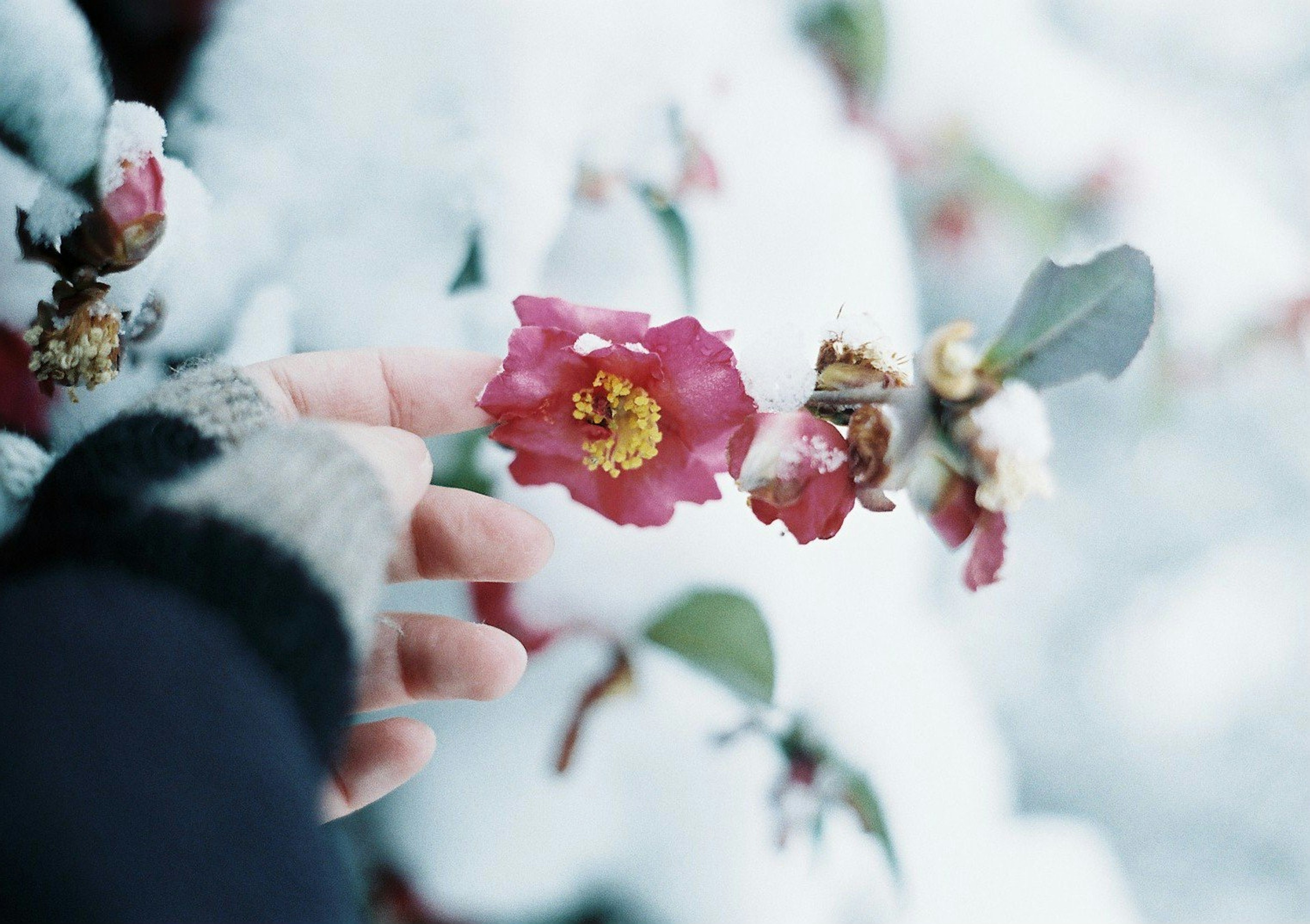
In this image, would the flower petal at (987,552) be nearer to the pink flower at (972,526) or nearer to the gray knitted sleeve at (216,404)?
the pink flower at (972,526)

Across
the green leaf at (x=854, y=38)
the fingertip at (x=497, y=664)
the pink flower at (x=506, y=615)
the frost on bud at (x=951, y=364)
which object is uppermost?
the green leaf at (x=854, y=38)

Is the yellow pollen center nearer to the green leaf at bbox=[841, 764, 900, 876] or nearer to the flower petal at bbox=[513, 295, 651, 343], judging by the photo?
the flower petal at bbox=[513, 295, 651, 343]

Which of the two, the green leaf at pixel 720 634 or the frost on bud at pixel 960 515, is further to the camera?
the green leaf at pixel 720 634

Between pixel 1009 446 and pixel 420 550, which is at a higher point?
pixel 1009 446

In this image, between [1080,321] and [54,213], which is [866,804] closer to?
[1080,321]

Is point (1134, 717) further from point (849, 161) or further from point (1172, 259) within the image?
point (849, 161)

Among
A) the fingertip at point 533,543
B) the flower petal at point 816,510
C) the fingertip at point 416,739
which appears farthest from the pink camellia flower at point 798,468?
the fingertip at point 416,739

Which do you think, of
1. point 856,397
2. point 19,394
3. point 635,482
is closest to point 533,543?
point 635,482

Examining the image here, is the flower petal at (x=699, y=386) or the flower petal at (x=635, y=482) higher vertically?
the flower petal at (x=699, y=386)
